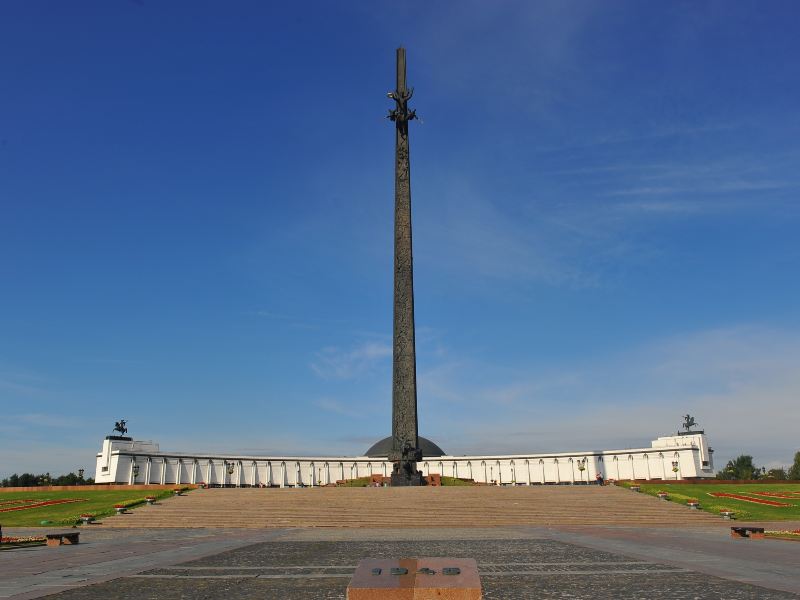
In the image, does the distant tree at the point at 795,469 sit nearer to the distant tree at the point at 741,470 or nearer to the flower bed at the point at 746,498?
the distant tree at the point at 741,470

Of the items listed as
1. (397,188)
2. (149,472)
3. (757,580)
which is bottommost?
(757,580)

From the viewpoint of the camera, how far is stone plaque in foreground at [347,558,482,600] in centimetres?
456

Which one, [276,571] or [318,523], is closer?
[276,571]

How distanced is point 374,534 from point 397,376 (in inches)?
827

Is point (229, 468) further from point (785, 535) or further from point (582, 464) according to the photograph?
point (785, 535)

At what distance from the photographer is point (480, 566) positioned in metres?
12.0

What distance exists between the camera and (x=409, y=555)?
1338 cm

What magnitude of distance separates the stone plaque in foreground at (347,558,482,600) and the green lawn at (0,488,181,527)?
25569 millimetres

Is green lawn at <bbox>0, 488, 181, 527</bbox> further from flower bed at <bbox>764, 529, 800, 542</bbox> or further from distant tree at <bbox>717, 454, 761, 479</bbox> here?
distant tree at <bbox>717, 454, 761, 479</bbox>

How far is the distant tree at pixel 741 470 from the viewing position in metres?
79.7

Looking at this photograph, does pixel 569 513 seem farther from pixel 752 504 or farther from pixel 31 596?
pixel 31 596

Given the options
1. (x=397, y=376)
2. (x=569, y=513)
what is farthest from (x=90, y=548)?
(x=397, y=376)

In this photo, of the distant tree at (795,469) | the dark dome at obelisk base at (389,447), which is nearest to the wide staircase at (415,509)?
the dark dome at obelisk base at (389,447)

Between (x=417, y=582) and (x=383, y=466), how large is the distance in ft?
204
